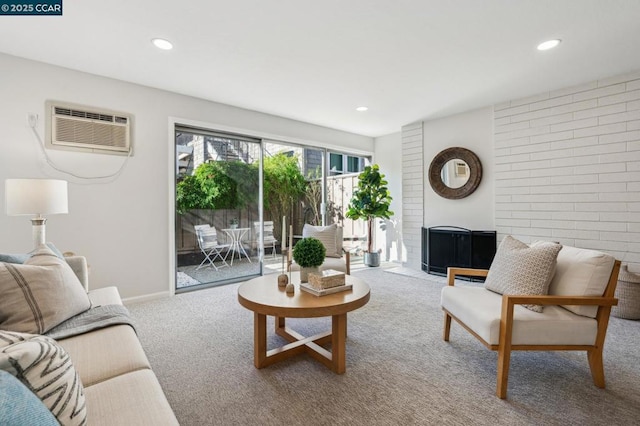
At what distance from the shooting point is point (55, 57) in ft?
9.14

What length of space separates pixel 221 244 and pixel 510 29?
3.83 meters

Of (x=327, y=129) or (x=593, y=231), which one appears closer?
(x=593, y=231)

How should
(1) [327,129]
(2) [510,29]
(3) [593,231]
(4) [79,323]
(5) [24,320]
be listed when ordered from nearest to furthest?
(5) [24,320] → (4) [79,323] → (2) [510,29] → (3) [593,231] → (1) [327,129]

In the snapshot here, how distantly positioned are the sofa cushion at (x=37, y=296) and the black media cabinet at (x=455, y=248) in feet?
14.1

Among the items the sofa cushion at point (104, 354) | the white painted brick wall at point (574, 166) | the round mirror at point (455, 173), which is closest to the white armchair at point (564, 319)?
the sofa cushion at point (104, 354)

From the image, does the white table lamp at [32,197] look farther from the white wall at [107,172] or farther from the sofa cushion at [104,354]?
the sofa cushion at [104,354]

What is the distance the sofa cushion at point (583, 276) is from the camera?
1.79 m

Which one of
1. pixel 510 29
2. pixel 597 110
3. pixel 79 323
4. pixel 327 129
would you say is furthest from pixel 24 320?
pixel 597 110

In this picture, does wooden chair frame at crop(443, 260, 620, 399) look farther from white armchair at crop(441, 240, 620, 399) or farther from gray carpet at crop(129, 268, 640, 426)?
gray carpet at crop(129, 268, 640, 426)

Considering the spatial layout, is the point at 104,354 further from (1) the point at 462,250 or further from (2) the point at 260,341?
(1) the point at 462,250

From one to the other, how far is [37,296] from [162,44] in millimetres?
2148

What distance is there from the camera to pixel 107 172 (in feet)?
10.5

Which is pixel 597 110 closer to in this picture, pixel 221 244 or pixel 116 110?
pixel 221 244

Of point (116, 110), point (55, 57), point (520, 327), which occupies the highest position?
point (55, 57)
